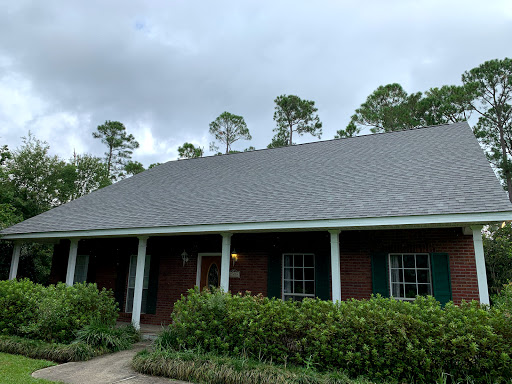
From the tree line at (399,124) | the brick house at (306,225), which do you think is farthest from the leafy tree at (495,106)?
the brick house at (306,225)

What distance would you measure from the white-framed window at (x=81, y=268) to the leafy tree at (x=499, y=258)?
1373 cm

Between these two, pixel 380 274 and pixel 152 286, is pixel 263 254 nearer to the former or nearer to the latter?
pixel 380 274

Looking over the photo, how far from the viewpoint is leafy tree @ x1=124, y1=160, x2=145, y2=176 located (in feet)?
104

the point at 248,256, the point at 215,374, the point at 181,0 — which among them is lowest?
the point at 215,374

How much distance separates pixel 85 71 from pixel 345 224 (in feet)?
54.0

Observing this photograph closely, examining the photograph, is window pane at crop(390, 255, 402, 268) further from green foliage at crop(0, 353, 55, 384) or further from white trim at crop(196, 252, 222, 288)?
green foliage at crop(0, 353, 55, 384)

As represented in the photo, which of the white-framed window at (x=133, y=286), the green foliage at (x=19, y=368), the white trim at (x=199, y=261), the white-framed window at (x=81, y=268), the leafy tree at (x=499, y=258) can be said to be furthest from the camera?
the white-framed window at (x=81, y=268)

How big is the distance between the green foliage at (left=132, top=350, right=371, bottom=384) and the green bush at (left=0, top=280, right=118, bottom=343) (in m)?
2.20

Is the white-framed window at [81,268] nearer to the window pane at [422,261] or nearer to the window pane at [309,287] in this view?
the window pane at [309,287]

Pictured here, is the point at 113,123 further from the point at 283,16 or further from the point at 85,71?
the point at 283,16

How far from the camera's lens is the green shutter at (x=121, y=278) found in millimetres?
11172

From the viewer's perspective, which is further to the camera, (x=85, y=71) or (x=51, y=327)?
(x=85, y=71)

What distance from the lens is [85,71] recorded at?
57.9ft

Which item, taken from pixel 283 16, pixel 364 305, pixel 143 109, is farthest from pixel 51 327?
pixel 143 109
